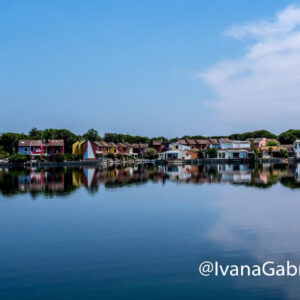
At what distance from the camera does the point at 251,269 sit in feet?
32.9

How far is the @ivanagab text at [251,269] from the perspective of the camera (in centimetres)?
966

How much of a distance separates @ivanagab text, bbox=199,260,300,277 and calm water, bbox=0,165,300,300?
0.84ft

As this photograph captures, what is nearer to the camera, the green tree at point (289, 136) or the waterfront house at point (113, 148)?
the waterfront house at point (113, 148)

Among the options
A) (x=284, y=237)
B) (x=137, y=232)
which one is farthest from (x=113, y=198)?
(x=284, y=237)

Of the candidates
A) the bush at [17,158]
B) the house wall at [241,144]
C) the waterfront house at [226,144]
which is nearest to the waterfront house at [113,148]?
the bush at [17,158]

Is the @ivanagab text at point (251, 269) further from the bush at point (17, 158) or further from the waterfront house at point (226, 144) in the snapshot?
the waterfront house at point (226, 144)

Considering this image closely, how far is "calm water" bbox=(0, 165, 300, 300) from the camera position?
8.85 m

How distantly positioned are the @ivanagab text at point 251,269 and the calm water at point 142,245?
0.25 metres

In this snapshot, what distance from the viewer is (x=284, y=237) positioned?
13.2 meters

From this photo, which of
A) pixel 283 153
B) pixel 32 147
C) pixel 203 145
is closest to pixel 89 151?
pixel 32 147

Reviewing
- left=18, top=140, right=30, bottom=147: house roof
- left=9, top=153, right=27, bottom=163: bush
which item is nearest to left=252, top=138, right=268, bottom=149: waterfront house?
left=18, top=140, right=30, bottom=147: house roof

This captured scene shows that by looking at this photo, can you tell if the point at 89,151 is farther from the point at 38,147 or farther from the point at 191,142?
the point at 191,142

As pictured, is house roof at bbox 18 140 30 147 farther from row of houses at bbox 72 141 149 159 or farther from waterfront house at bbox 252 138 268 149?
waterfront house at bbox 252 138 268 149

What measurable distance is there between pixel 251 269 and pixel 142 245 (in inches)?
152
